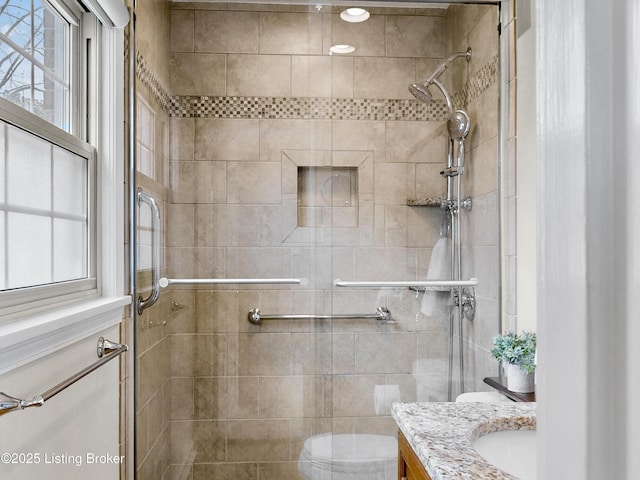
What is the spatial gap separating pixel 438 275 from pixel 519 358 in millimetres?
508

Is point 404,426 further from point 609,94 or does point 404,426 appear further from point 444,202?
point 444,202

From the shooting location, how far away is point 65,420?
4.80ft

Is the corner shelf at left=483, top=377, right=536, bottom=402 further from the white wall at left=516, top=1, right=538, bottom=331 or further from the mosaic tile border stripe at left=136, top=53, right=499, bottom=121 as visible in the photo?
the mosaic tile border stripe at left=136, top=53, right=499, bottom=121

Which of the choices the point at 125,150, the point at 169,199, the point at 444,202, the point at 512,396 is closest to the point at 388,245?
the point at 444,202

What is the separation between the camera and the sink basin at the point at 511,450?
3.31ft

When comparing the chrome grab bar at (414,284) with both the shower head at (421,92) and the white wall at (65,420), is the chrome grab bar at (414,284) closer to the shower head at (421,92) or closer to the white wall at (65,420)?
the shower head at (421,92)

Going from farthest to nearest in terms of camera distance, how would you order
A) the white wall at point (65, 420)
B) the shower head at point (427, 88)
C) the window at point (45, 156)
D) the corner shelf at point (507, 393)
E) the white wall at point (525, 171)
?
the shower head at point (427, 88) → the white wall at point (525, 171) → the corner shelf at point (507, 393) → the window at point (45, 156) → the white wall at point (65, 420)

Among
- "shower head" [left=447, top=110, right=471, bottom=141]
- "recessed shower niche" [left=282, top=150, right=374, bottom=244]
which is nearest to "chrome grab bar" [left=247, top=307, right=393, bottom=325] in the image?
"recessed shower niche" [left=282, top=150, right=374, bottom=244]

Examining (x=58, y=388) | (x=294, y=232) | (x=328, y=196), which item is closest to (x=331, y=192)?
(x=328, y=196)

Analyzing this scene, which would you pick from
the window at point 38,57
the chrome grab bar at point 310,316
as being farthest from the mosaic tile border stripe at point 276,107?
the chrome grab bar at point 310,316

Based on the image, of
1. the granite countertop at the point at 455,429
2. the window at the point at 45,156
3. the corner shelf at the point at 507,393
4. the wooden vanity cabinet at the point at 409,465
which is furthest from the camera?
the corner shelf at the point at 507,393

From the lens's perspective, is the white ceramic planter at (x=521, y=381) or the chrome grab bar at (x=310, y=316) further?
the chrome grab bar at (x=310, y=316)

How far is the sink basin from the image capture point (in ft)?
3.31

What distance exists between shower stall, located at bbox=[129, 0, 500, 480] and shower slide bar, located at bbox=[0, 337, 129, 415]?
1.29ft
